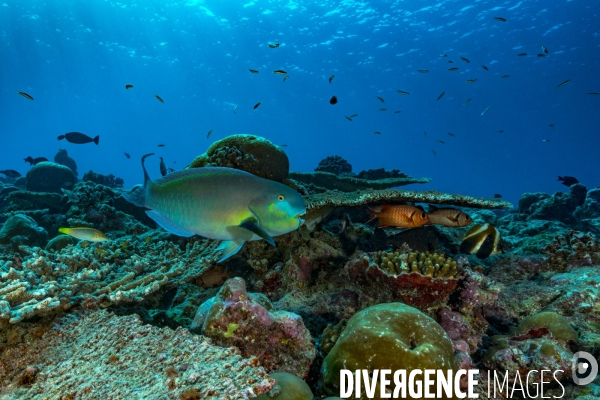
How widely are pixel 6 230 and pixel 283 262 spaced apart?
662 cm

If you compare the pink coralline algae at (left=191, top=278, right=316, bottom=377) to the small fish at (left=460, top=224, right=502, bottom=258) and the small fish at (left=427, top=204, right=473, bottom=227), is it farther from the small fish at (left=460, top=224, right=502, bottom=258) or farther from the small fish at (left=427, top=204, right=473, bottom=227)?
the small fish at (left=460, top=224, right=502, bottom=258)

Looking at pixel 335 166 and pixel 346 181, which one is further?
pixel 335 166

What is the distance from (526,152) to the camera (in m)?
112

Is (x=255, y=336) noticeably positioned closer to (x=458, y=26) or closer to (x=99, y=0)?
(x=458, y=26)

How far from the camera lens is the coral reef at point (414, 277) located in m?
3.54

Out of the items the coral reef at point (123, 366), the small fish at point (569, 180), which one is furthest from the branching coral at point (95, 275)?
the small fish at point (569, 180)

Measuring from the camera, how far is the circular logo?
9.17 feet

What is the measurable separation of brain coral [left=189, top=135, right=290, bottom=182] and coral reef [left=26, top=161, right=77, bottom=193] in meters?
13.5

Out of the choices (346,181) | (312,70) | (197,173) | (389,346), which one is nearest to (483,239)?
(389,346)

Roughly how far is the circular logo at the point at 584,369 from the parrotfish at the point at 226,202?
2.92 meters

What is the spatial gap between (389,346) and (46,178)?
18500 mm

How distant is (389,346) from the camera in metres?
2.52

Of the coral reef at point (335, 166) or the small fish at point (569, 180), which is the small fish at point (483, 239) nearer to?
the coral reef at point (335, 166)

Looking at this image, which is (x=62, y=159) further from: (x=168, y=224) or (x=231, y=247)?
(x=231, y=247)
